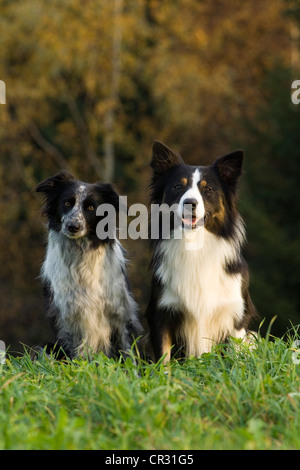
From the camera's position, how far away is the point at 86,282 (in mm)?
6180

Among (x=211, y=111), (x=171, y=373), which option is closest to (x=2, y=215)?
(x=211, y=111)

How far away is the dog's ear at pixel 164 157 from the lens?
6043mm

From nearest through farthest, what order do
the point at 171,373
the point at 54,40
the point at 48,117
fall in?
the point at 171,373, the point at 54,40, the point at 48,117

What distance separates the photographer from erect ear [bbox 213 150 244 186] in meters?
5.98

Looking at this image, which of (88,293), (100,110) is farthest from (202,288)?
(100,110)

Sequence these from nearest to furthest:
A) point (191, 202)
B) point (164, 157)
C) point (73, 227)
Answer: point (191, 202), point (73, 227), point (164, 157)

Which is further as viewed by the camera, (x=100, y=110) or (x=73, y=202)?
(x=100, y=110)

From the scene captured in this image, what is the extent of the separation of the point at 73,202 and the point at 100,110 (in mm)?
15674

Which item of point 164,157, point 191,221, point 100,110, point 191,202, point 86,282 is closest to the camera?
point 191,202

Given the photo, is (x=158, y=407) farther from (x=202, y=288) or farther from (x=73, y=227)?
(x=73, y=227)

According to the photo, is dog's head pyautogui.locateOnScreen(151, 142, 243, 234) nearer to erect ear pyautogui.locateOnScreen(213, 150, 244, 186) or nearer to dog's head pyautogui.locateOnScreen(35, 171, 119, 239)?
erect ear pyautogui.locateOnScreen(213, 150, 244, 186)

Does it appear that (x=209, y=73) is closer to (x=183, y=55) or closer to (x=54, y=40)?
(x=183, y=55)

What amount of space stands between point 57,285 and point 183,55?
60.8 ft

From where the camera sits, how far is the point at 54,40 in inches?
805
